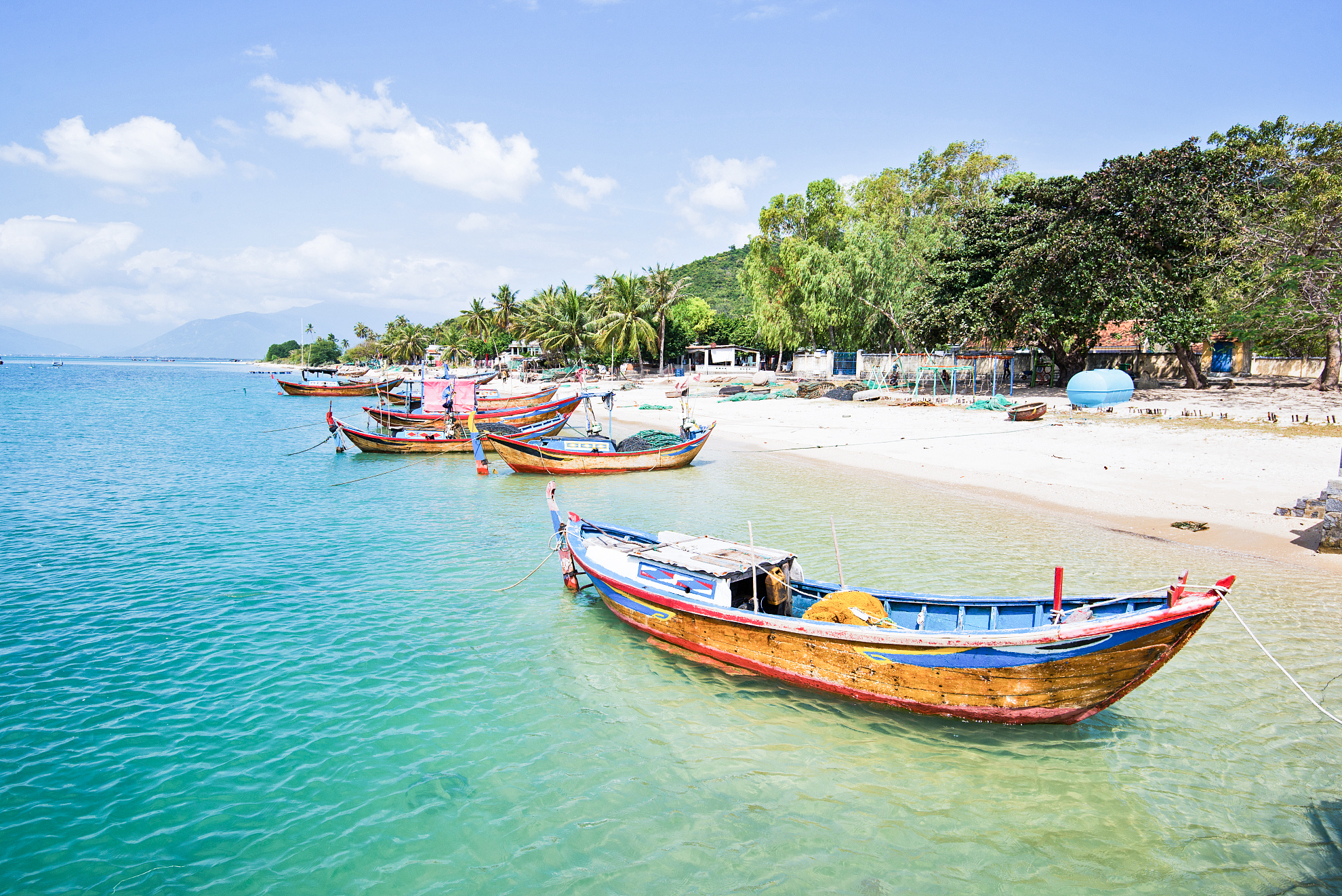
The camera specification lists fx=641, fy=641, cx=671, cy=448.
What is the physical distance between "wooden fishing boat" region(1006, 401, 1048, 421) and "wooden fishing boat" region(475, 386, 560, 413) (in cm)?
2212

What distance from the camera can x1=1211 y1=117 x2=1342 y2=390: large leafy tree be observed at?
27.4 metres

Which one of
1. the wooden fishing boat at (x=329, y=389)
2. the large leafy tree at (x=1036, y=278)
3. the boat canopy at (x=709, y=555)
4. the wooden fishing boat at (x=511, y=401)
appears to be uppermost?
the large leafy tree at (x=1036, y=278)

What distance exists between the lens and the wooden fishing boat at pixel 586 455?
2169cm

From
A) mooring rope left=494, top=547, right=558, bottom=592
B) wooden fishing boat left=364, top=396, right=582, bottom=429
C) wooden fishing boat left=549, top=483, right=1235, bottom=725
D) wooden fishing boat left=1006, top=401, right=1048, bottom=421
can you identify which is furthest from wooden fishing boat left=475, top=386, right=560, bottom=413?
wooden fishing boat left=549, top=483, right=1235, bottom=725

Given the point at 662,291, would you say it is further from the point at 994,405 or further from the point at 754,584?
the point at 754,584

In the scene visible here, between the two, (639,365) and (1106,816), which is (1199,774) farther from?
(639,365)

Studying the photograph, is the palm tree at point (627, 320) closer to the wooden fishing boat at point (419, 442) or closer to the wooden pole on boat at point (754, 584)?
the wooden fishing boat at point (419, 442)

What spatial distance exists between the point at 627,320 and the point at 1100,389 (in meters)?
38.6

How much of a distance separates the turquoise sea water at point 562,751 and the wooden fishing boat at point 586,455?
8381 mm

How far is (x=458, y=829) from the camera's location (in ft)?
19.3

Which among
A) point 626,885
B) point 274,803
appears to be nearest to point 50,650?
point 274,803

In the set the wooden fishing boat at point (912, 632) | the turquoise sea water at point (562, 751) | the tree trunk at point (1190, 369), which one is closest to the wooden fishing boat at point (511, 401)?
the turquoise sea water at point (562, 751)

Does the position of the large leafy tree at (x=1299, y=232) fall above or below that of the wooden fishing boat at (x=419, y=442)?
above

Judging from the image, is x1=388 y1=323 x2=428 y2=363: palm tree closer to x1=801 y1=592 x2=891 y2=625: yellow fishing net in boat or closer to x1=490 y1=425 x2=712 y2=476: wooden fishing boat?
x1=490 y1=425 x2=712 y2=476: wooden fishing boat
